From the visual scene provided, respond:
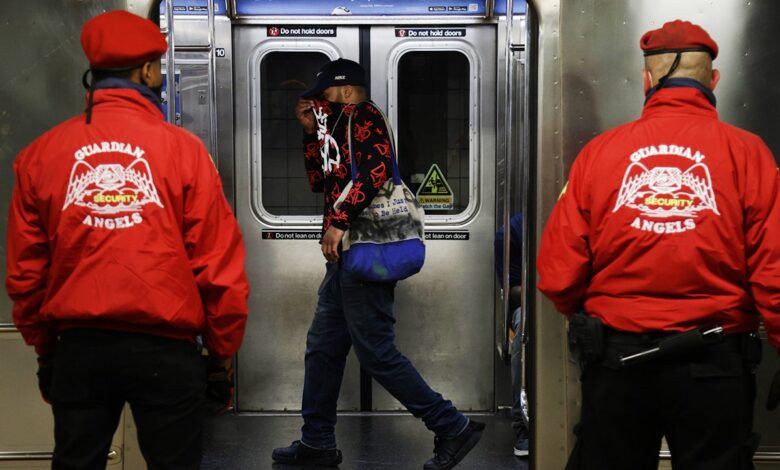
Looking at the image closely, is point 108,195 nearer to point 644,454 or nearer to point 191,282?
point 191,282

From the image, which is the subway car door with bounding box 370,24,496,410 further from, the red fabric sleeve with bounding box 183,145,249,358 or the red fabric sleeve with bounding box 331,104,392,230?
the red fabric sleeve with bounding box 183,145,249,358

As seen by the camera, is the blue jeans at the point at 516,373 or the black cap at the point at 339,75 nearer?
the black cap at the point at 339,75

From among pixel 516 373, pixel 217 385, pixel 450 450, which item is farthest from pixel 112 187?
pixel 516 373

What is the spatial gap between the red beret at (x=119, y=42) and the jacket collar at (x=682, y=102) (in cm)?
155

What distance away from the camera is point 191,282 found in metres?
3.12

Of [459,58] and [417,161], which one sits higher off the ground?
[459,58]

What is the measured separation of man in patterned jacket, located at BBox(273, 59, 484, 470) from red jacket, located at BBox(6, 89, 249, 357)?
5.68 feet

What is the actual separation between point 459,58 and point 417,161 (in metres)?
0.63

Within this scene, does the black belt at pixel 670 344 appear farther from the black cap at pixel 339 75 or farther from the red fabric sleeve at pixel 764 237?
the black cap at pixel 339 75

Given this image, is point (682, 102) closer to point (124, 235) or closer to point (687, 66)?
point (687, 66)

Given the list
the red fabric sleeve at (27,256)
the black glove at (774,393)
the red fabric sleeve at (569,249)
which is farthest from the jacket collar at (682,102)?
the red fabric sleeve at (27,256)

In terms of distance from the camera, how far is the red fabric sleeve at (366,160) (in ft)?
16.0

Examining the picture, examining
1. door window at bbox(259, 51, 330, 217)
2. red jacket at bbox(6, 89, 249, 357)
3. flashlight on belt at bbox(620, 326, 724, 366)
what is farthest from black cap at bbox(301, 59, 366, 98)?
flashlight on belt at bbox(620, 326, 724, 366)

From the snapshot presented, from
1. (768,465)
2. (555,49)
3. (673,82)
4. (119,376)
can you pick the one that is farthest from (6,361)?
(768,465)
